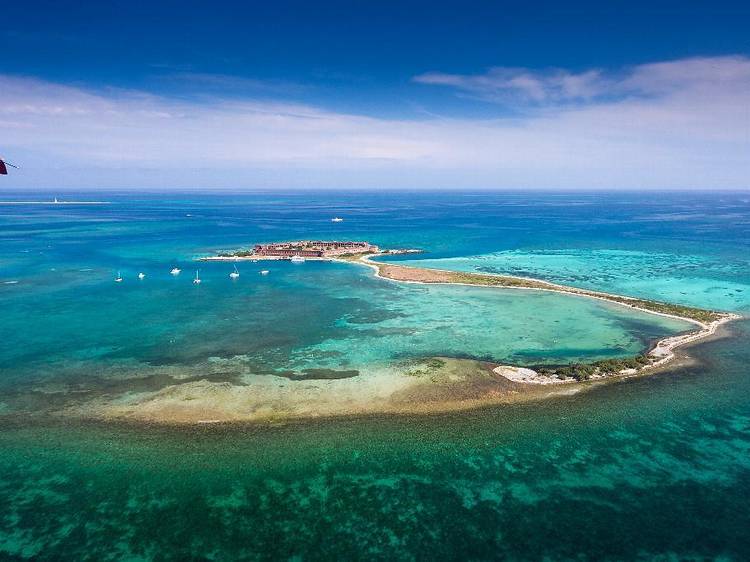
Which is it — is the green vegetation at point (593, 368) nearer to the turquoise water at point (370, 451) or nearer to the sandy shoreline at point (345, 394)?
the sandy shoreline at point (345, 394)

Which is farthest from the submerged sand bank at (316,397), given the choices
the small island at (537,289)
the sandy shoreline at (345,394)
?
the small island at (537,289)

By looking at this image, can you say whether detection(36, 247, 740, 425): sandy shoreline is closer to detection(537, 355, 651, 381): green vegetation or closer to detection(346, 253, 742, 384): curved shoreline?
detection(346, 253, 742, 384): curved shoreline

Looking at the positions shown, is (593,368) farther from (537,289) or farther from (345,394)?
(537,289)

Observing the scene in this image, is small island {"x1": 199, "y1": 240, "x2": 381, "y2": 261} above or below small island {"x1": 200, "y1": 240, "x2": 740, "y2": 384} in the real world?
above

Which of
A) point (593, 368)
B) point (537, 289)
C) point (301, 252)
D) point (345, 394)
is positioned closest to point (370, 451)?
point (345, 394)

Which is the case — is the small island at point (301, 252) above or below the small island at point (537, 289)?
above

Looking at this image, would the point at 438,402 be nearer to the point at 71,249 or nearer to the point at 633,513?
the point at 633,513

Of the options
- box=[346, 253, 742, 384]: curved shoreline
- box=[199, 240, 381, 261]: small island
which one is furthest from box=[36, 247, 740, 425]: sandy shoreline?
box=[199, 240, 381, 261]: small island

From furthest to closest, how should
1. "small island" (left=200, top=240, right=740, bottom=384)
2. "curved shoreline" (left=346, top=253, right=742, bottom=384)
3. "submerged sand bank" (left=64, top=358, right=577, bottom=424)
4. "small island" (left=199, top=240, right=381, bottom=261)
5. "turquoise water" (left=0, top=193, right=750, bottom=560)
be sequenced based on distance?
1. "small island" (left=199, top=240, right=381, bottom=261)
2. "curved shoreline" (left=346, top=253, right=742, bottom=384)
3. "small island" (left=200, top=240, right=740, bottom=384)
4. "submerged sand bank" (left=64, top=358, right=577, bottom=424)
5. "turquoise water" (left=0, top=193, right=750, bottom=560)
